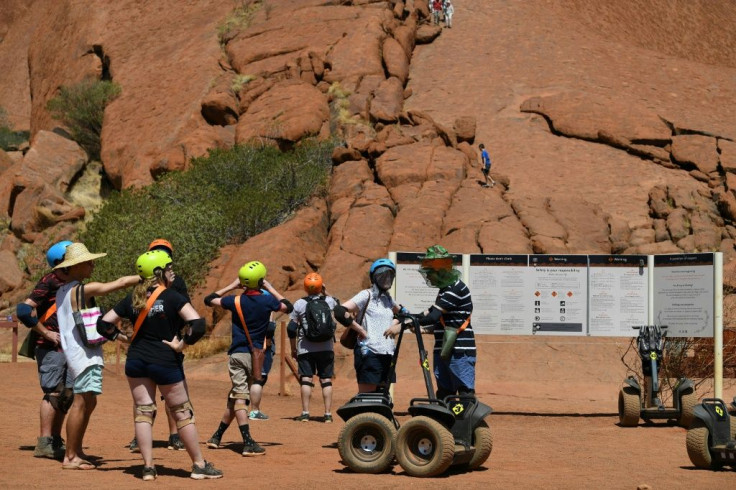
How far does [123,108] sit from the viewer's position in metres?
40.8

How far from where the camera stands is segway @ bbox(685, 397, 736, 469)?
9398 millimetres

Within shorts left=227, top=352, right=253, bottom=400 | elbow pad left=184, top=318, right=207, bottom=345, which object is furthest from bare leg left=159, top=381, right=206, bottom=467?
shorts left=227, top=352, right=253, bottom=400

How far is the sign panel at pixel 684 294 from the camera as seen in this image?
46.4 ft

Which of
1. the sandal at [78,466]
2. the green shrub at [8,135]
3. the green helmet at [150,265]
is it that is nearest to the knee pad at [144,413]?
the sandal at [78,466]

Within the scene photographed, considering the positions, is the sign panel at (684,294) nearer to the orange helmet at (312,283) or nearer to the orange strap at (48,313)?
the orange helmet at (312,283)

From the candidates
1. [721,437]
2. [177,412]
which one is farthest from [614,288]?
[177,412]

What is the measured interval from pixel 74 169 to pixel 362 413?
109ft

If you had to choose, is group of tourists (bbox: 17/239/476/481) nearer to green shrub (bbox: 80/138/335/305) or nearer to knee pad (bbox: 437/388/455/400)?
knee pad (bbox: 437/388/455/400)

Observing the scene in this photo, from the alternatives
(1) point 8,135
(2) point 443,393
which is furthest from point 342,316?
(1) point 8,135

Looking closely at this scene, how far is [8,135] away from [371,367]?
48.2 meters

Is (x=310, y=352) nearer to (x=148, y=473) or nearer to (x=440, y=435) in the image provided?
(x=440, y=435)

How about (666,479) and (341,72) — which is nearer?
(666,479)

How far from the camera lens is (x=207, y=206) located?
98.2 ft

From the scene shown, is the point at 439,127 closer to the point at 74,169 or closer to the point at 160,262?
the point at 74,169
